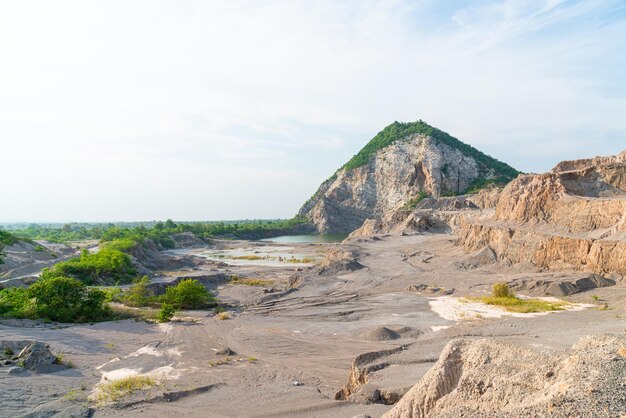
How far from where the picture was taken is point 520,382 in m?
6.70

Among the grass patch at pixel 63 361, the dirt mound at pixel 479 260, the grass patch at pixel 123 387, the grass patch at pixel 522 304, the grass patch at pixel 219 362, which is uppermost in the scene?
the dirt mound at pixel 479 260

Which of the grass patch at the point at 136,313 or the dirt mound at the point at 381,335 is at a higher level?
the dirt mound at the point at 381,335

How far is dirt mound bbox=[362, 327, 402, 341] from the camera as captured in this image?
1880 centimetres

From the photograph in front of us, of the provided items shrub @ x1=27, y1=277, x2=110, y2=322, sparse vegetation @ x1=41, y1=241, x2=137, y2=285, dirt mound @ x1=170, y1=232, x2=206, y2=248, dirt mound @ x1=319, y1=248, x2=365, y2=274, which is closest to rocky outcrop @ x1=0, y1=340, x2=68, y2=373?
shrub @ x1=27, y1=277, x2=110, y2=322

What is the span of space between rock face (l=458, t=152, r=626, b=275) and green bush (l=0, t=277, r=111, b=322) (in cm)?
2906

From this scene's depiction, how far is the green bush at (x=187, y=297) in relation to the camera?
28.2 meters

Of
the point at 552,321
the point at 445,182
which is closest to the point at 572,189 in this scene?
the point at 552,321

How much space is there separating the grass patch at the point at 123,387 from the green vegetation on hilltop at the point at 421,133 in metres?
98.3

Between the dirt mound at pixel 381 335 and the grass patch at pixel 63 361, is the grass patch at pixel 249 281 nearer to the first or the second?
the dirt mound at pixel 381 335

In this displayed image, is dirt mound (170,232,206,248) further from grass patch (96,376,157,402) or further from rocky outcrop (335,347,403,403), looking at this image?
rocky outcrop (335,347,403,403)

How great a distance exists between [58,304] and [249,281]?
18.8m

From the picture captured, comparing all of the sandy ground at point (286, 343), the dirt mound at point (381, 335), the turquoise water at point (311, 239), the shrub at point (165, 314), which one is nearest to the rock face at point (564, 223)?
the sandy ground at point (286, 343)

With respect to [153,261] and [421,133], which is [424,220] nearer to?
[153,261]

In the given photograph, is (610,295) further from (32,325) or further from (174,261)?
(174,261)
